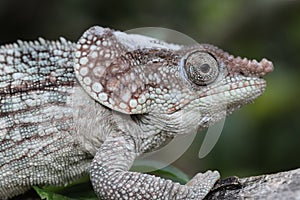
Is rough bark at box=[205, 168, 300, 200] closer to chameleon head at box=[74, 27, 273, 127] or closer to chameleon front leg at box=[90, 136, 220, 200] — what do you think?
chameleon front leg at box=[90, 136, 220, 200]

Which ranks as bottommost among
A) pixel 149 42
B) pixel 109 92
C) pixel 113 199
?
pixel 113 199

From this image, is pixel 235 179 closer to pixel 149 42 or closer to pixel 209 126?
pixel 209 126

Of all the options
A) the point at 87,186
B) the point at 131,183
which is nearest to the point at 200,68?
the point at 131,183

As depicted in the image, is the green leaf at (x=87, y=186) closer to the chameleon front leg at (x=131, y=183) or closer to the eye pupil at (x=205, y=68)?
the chameleon front leg at (x=131, y=183)

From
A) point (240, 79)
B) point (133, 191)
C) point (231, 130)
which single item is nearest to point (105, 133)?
point (133, 191)

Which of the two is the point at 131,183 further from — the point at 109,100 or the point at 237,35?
the point at 237,35

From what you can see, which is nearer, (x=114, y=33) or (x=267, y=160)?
(x=114, y=33)

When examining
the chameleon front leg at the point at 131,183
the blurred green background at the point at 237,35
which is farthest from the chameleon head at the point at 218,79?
the blurred green background at the point at 237,35
